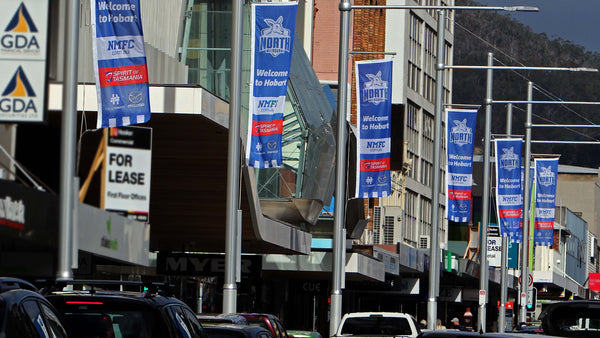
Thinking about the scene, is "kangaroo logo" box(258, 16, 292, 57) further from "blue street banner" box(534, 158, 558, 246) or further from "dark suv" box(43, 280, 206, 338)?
"blue street banner" box(534, 158, 558, 246)

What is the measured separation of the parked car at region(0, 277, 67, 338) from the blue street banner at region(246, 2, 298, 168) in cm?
1380

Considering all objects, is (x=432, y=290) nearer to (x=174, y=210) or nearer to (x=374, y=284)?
(x=174, y=210)

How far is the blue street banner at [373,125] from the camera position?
3016cm

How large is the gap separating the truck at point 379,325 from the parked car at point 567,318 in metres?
6.12

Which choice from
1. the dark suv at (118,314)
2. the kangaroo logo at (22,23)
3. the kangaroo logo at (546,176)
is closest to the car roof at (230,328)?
the dark suv at (118,314)

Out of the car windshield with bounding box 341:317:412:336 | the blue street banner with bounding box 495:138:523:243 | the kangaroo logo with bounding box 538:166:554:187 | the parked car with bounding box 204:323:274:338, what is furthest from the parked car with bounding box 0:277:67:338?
the kangaroo logo with bounding box 538:166:554:187

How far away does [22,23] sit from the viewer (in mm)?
11609

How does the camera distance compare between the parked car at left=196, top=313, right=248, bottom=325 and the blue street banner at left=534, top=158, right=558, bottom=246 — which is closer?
the parked car at left=196, top=313, right=248, bottom=325

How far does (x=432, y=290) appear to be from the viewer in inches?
1526

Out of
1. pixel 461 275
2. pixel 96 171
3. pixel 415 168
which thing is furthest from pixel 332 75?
pixel 96 171

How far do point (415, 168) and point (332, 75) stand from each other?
22.5 m

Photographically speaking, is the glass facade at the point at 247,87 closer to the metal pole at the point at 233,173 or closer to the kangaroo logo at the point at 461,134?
the kangaroo logo at the point at 461,134

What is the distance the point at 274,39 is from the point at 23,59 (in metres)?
13.2

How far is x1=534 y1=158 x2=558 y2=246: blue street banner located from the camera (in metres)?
51.8
